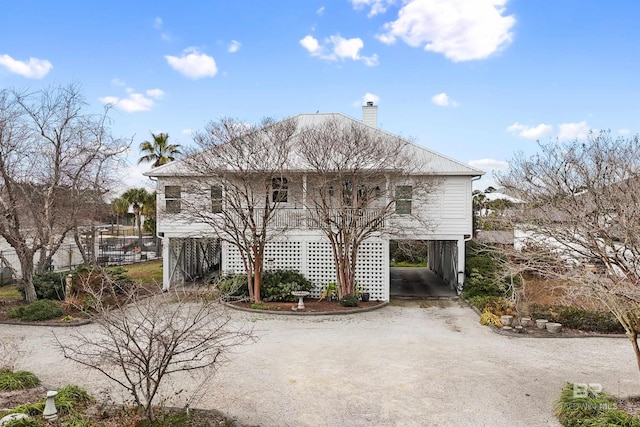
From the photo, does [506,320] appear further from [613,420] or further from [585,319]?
[613,420]

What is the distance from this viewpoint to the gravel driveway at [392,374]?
6344 millimetres

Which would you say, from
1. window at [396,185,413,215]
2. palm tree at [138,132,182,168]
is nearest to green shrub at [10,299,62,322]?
window at [396,185,413,215]

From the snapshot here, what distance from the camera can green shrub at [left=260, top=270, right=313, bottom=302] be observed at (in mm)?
14812

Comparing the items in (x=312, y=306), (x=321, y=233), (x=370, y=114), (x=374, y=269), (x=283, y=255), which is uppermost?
(x=370, y=114)

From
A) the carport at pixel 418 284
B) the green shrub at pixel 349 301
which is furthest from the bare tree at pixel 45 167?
the carport at pixel 418 284

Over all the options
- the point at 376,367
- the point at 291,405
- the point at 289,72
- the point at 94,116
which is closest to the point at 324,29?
the point at 289,72

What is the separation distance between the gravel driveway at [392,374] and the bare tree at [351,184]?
3.43m

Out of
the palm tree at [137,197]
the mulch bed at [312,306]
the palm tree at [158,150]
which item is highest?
the palm tree at [158,150]

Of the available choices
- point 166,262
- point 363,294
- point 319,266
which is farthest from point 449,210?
point 166,262

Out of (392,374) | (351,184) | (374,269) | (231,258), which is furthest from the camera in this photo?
(231,258)

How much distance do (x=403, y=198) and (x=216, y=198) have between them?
6.76m

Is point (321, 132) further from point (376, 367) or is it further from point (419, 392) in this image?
point (419, 392)

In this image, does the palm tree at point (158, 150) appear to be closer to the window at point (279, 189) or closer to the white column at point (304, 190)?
the window at point (279, 189)

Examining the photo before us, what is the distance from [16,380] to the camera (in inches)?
277
